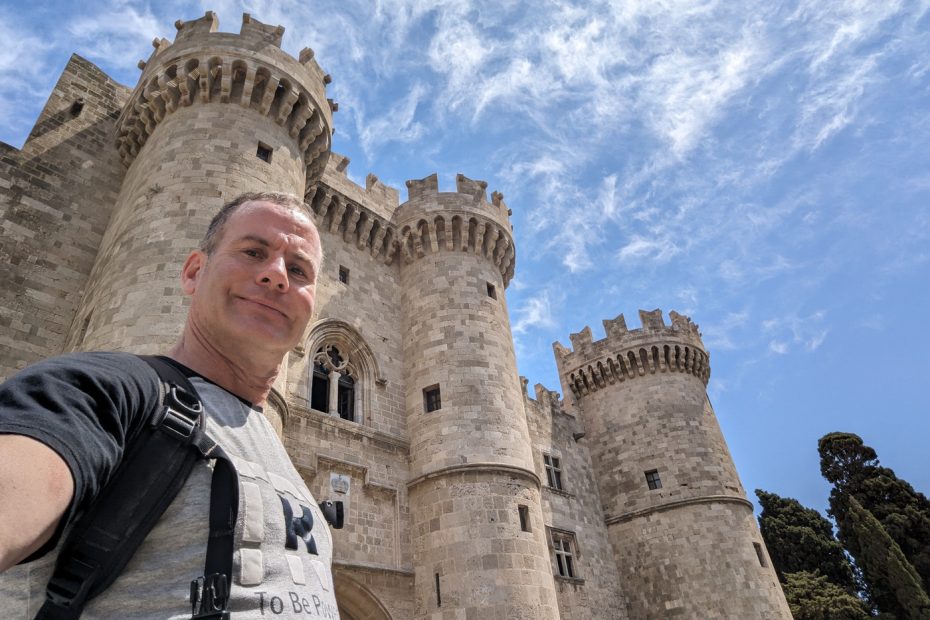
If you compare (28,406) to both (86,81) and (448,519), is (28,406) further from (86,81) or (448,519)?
(86,81)

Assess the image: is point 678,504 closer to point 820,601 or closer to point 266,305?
point 820,601

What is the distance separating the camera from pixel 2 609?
939 millimetres

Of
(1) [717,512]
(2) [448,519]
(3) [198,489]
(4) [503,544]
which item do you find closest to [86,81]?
(2) [448,519]

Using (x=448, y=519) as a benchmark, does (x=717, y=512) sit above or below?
above

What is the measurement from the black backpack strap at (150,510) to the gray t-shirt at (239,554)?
0.03m

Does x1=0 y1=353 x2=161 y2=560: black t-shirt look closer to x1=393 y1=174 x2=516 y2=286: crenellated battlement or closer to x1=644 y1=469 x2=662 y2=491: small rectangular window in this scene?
x1=393 y1=174 x2=516 y2=286: crenellated battlement

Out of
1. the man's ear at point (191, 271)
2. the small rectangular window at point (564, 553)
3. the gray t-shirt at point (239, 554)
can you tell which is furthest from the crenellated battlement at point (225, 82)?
the small rectangular window at point (564, 553)

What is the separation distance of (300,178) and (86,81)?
5258 mm

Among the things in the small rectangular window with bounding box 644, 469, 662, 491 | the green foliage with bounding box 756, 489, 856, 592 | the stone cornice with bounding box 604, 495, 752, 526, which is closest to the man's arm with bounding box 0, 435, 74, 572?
the stone cornice with bounding box 604, 495, 752, 526

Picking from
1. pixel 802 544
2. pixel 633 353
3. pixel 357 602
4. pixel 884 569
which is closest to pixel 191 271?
pixel 357 602

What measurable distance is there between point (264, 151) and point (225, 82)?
4.82ft

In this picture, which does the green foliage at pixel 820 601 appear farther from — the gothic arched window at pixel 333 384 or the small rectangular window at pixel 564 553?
the gothic arched window at pixel 333 384

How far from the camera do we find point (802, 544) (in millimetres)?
29828

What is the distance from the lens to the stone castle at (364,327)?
9297 millimetres
